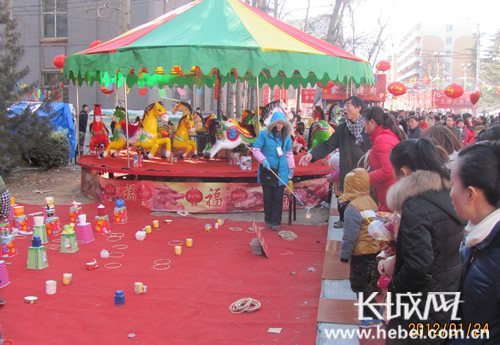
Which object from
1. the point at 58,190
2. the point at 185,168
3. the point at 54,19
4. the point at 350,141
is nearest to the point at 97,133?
the point at 58,190

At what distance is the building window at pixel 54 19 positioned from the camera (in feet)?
81.0

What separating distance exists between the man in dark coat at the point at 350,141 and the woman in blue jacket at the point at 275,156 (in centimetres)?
90

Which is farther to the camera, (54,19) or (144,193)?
(54,19)

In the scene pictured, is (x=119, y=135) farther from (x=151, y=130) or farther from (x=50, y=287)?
(x=50, y=287)

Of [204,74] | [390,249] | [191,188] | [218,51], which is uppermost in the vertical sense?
[218,51]

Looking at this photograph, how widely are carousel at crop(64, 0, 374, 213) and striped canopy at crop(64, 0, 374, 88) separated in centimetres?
2

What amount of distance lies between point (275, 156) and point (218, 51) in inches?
85.2

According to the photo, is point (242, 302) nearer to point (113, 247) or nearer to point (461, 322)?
point (113, 247)

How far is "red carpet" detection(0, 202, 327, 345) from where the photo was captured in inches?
166

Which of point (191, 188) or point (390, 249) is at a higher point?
point (390, 249)

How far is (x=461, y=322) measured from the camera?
197 centimetres

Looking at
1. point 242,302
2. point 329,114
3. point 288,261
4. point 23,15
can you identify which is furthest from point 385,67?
point 242,302

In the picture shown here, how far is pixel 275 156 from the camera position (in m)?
7.70

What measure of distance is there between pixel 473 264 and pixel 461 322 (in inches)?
10.6
